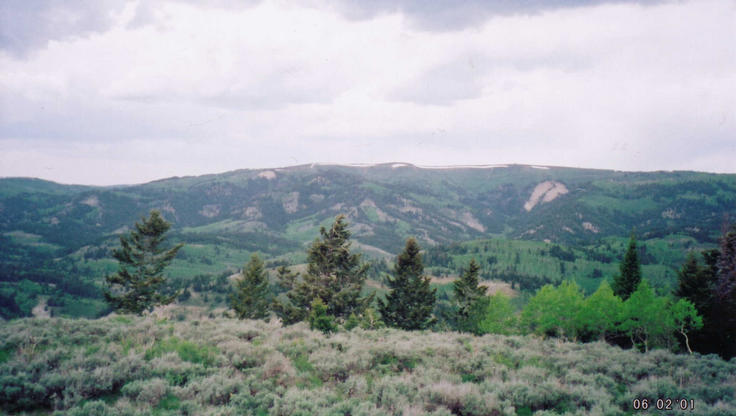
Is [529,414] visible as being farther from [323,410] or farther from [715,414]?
[323,410]

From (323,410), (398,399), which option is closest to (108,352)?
(323,410)

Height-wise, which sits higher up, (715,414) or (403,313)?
(715,414)

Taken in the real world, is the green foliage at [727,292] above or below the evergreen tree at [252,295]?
above

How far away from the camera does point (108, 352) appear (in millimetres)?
10047

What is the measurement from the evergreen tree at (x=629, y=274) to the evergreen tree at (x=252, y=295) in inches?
1812

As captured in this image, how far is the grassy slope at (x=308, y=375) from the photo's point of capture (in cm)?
820

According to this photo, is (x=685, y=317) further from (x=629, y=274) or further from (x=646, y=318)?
(x=629, y=274)

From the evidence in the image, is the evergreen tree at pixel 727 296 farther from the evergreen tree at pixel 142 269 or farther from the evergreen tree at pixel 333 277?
the evergreen tree at pixel 142 269

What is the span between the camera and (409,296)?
122 ft

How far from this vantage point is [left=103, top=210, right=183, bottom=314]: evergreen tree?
37344 millimetres

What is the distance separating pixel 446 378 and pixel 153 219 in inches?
1514
